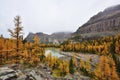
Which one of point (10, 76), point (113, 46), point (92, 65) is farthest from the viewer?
point (113, 46)

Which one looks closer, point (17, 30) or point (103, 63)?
point (17, 30)

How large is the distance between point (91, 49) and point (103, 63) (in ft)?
357

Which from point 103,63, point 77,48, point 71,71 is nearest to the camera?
point 103,63

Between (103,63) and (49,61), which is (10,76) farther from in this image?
(49,61)

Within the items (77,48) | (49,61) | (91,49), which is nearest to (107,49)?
(91,49)

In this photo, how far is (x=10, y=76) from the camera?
3844 centimetres

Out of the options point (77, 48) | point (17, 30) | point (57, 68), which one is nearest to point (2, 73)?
point (17, 30)

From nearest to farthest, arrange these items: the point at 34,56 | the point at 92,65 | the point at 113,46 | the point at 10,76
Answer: the point at 10,76
the point at 34,56
the point at 92,65
the point at 113,46

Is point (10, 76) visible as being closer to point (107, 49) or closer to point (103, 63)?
point (103, 63)

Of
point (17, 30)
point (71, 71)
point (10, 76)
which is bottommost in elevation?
point (71, 71)

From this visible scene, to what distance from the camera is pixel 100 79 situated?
3118 inches

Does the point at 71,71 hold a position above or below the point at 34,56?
below

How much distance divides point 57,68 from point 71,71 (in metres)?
12.2

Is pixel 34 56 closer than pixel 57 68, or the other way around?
pixel 34 56
